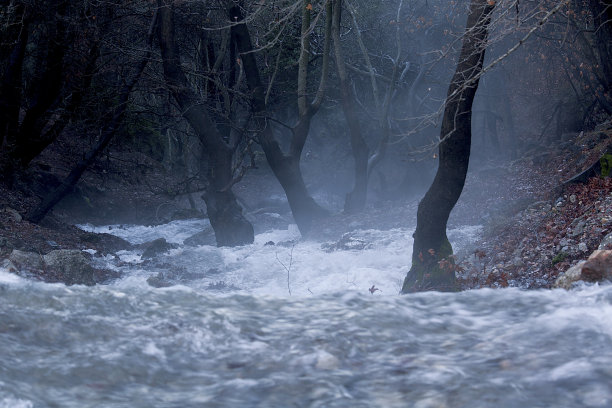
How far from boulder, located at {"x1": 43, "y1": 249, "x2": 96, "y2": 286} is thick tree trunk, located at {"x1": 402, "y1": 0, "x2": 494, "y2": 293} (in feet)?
17.3

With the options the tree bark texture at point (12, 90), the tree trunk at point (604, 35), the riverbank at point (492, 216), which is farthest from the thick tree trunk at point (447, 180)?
the tree bark texture at point (12, 90)

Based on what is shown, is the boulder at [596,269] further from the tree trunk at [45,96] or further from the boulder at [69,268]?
the tree trunk at [45,96]

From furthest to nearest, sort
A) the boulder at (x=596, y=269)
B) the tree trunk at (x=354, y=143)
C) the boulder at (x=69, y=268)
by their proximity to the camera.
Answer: the tree trunk at (x=354, y=143), the boulder at (x=69, y=268), the boulder at (x=596, y=269)

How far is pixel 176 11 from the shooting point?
14141mm

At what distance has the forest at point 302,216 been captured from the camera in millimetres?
3520

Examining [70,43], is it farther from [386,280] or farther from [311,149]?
[311,149]

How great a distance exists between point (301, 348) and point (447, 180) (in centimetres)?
480

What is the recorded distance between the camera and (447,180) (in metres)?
8.00

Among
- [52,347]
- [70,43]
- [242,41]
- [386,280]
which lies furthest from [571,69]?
[52,347]

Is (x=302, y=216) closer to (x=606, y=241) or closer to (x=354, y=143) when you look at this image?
(x=354, y=143)

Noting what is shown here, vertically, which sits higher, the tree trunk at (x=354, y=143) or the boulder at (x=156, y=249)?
the tree trunk at (x=354, y=143)

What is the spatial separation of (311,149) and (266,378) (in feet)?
75.3

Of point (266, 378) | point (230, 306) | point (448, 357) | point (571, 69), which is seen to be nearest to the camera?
point (266, 378)

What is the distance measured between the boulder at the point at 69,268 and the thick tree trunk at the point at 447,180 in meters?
5.26
